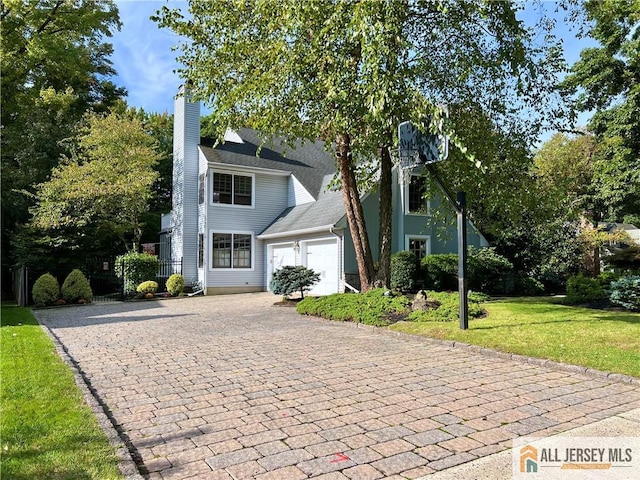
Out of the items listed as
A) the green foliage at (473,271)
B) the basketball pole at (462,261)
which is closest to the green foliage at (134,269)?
the green foliage at (473,271)

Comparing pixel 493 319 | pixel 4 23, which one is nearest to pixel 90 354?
pixel 493 319

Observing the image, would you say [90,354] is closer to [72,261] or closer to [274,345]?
[274,345]

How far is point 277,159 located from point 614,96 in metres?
15.9

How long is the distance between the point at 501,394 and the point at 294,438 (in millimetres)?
2511

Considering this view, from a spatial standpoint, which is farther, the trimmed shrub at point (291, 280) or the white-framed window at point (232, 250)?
the white-framed window at point (232, 250)

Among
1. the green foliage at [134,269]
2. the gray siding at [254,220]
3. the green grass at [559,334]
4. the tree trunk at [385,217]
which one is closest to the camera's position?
the green grass at [559,334]

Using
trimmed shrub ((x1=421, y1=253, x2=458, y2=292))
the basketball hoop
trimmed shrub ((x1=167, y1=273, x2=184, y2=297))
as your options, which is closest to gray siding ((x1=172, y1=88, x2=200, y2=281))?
trimmed shrub ((x1=167, y1=273, x2=184, y2=297))

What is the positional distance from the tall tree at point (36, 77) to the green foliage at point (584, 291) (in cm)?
2170

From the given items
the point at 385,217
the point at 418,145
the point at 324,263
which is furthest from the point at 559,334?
the point at 324,263

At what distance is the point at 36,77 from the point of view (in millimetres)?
23844

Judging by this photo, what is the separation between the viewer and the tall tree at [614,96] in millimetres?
18797

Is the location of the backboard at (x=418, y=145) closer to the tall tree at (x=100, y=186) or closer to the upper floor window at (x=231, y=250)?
the upper floor window at (x=231, y=250)

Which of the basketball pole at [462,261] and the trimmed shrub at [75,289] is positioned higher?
the basketball pole at [462,261]

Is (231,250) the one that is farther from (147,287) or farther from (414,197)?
(414,197)
